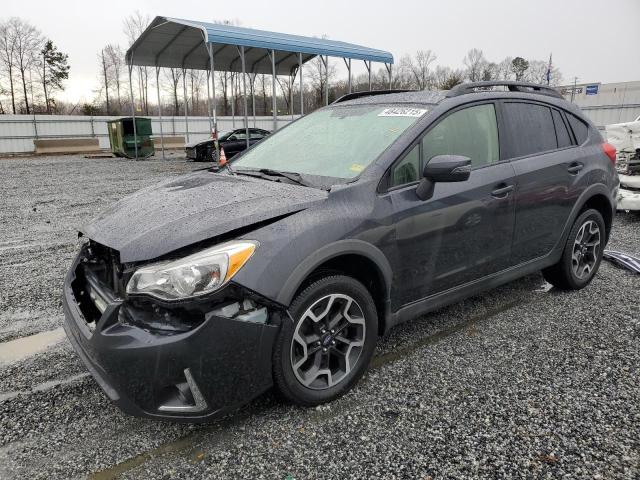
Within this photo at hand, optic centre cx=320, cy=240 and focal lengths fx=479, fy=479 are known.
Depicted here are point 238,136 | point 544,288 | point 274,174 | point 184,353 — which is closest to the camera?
point 184,353

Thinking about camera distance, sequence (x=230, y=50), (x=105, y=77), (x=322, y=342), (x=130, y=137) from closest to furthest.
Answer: (x=322, y=342)
(x=230, y=50)
(x=130, y=137)
(x=105, y=77)

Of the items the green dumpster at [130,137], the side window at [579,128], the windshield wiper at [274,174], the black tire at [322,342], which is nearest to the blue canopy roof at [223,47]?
the green dumpster at [130,137]

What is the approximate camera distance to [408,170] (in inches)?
113

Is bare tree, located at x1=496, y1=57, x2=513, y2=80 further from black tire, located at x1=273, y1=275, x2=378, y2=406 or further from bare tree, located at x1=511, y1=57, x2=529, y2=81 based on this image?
black tire, located at x1=273, y1=275, x2=378, y2=406

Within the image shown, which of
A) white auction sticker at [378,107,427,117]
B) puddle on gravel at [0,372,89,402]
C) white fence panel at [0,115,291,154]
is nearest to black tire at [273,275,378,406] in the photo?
white auction sticker at [378,107,427,117]

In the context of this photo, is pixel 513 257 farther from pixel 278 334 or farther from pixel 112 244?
pixel 112 244

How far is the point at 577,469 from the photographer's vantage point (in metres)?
2.11

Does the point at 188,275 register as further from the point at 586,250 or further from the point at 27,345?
the point at 586,250

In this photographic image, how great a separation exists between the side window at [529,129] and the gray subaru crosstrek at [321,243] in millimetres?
14

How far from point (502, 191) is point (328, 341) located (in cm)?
166

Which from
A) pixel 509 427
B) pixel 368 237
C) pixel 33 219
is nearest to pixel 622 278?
pixel 509 427

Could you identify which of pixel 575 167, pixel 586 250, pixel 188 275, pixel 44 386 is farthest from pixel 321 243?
pixel 586 250

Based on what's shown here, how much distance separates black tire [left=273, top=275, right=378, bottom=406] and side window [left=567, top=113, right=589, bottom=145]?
2.64 metres

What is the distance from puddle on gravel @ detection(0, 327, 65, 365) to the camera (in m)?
3.21
